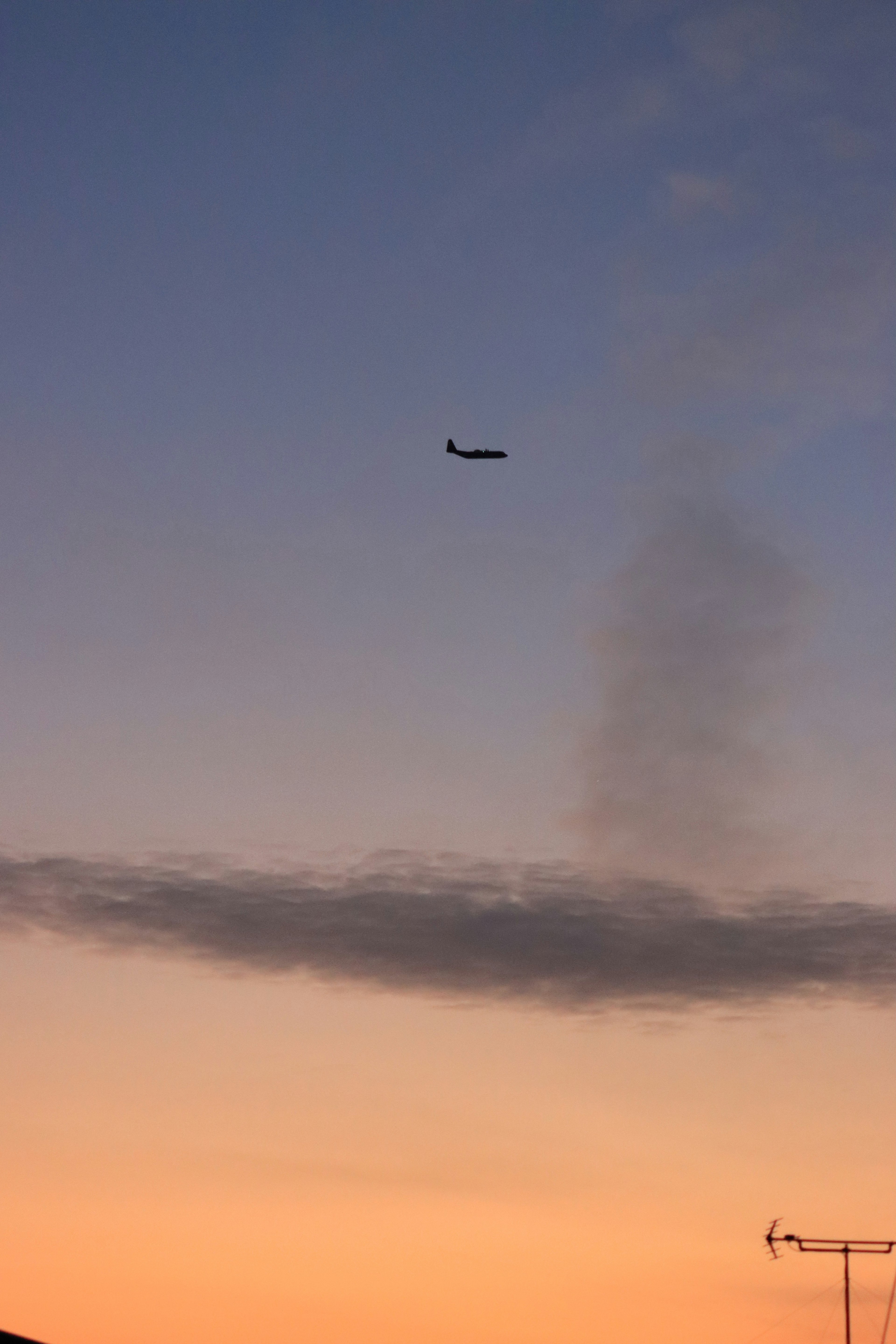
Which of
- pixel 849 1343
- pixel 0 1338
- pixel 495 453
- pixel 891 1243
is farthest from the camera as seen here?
pixel 495 453

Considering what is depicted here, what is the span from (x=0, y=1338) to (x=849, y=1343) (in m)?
55.8

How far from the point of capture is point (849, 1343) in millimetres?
98750

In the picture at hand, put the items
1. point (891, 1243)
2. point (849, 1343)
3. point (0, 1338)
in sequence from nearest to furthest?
point (0, 1338)
point (849, 1343)
point (891, 1243)

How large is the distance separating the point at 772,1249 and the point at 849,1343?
13637mm

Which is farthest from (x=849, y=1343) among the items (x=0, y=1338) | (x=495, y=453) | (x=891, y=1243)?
(x=495, y=453)

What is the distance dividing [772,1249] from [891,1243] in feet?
30.5

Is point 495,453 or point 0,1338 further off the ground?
point 495,453

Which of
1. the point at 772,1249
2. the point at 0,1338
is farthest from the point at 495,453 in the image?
the point at 0,1338

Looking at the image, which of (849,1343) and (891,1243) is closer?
(849,1343)

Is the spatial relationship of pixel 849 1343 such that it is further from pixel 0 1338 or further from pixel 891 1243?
pixel 0 1338

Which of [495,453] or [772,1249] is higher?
[495,453]

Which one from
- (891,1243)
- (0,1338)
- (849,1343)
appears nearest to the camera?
(0,1338)

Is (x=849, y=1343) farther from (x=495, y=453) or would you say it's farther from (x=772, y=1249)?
(x=495, y=453)

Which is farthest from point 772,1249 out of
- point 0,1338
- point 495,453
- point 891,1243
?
point 495,453
